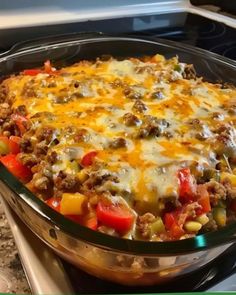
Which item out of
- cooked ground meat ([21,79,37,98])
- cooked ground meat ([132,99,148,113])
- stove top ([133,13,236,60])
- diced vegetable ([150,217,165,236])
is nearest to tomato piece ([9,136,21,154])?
cooked ground meat ([21,79,37,98])

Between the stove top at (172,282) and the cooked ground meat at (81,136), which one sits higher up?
the cooked ground meat at (81,136)

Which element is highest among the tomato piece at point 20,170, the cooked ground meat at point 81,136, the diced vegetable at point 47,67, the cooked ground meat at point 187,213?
the cooked ground meat at point 81,136

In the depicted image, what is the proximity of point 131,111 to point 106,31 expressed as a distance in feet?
2.79

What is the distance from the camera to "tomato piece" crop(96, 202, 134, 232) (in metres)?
0.79

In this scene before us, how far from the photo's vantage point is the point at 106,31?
1823 millimetres

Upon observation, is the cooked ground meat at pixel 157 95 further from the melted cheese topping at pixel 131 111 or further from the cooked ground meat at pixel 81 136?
the cooked ground meat at pixel 81 136

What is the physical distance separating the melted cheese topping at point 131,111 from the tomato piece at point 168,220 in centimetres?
4

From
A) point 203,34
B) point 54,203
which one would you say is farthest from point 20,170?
point 203,34

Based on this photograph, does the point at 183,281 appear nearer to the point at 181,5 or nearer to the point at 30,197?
the point at 30,197

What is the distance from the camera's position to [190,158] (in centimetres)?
92

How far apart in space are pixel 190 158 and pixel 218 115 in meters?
0.20

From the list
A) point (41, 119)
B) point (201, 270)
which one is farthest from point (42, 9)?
point (201, 270)

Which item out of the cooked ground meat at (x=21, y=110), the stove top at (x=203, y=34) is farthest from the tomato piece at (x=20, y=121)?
the stove top at (x=203, y=34)

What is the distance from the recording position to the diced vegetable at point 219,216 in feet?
2.88
